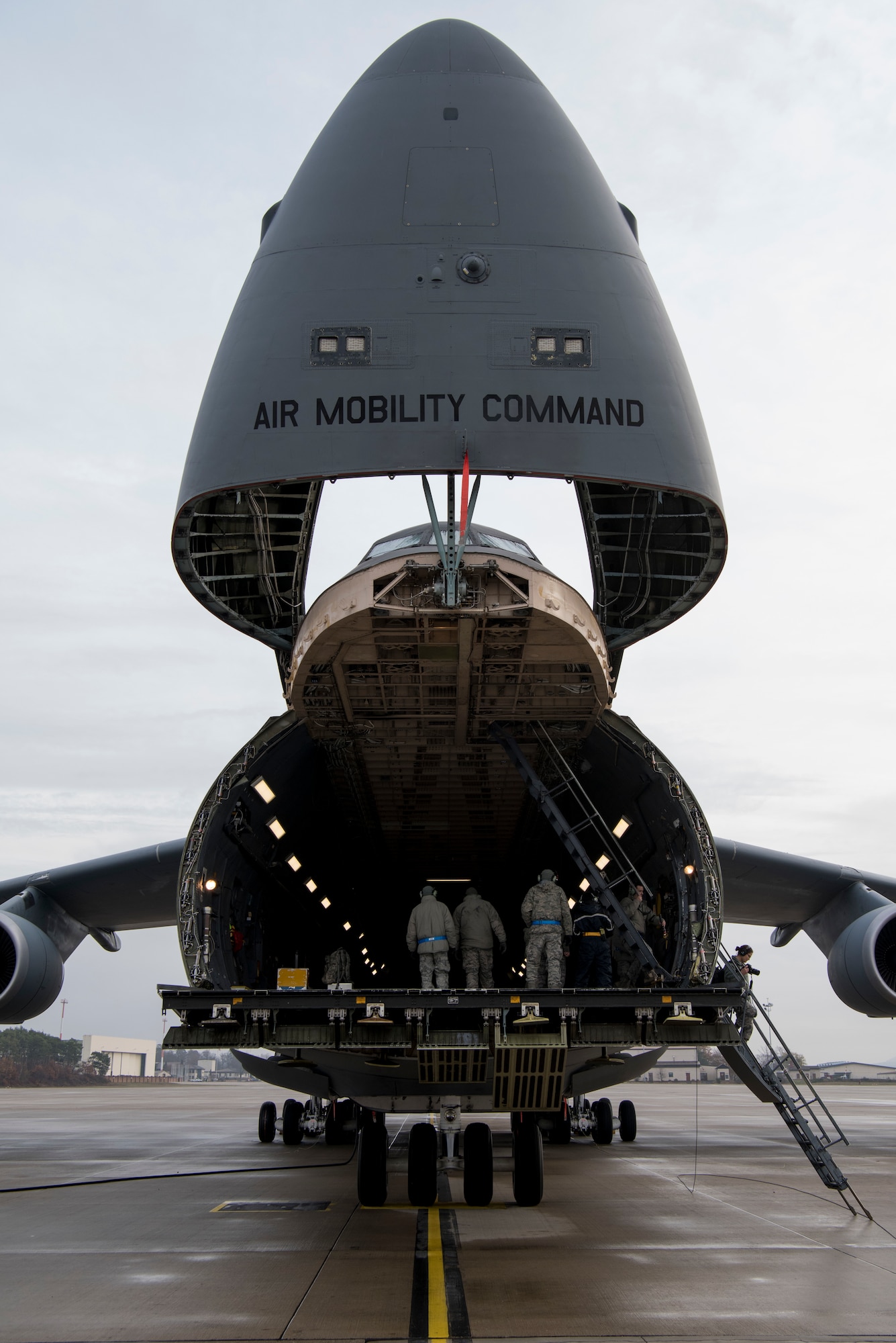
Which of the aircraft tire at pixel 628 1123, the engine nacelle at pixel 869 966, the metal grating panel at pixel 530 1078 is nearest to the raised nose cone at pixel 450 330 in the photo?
the metal grating panel at pixel 530 1078

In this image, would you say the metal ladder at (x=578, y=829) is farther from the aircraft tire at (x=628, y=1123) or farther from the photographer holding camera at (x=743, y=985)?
the aircraft tire at (x=628, y=1123)

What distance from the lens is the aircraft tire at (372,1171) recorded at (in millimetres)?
8891

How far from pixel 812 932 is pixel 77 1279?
10324 millimetres

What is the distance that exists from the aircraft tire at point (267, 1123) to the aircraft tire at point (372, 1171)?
8.30 metres

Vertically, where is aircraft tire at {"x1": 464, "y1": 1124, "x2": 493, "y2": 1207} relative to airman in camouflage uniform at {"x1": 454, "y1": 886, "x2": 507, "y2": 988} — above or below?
below

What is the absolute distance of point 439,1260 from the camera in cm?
714

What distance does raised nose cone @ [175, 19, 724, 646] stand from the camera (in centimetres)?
839

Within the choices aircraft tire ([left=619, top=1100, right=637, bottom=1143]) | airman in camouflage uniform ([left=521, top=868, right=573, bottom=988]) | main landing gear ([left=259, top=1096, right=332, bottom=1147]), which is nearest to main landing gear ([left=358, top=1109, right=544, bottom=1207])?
airman in camouflage uniform ([left=521, top=868, right=573, bottom=988])

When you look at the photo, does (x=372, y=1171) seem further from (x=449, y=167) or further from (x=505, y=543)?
(x=449, y=167)

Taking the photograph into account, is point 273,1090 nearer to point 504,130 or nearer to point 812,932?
point 812,932

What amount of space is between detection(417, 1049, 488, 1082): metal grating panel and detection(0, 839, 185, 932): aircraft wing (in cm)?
508

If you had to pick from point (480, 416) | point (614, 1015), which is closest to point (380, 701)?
point (480, 416)

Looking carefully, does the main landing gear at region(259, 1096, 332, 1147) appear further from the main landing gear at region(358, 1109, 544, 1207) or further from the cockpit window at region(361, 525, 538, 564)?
the cockpit window at region(361, 525, 538, 564)

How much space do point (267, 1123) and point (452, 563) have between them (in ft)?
40.3
